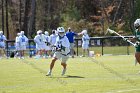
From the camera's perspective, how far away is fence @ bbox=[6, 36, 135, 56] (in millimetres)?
44125

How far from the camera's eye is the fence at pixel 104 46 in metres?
44.1

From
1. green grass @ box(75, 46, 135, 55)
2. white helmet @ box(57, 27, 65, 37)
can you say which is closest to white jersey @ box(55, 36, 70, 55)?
white helmet @ box(57, 27, 65, 37)

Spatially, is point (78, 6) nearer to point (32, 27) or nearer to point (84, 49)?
point (32, 27)

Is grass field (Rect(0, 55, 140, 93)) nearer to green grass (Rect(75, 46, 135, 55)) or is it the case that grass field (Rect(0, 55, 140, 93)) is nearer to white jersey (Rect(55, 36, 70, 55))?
white jersey (Rect(55, 36, 70, 55))

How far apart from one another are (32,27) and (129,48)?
87.5 ft

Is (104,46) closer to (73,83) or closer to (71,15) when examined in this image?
(71,15)

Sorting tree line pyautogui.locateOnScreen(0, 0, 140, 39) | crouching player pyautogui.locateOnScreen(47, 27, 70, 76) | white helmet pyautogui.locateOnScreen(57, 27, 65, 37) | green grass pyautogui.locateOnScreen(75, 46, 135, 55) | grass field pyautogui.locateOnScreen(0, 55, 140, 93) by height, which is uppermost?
tree line pyautogui.locateOnScreen(0, 0, 140, 39)

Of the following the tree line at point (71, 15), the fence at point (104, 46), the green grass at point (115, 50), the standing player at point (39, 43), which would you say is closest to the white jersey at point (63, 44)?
the standing player at point (39, 43)

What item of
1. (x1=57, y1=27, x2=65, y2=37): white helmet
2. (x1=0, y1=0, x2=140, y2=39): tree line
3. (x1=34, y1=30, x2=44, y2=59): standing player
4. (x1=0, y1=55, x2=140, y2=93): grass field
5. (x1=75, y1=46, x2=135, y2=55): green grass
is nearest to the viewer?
(x1=0, y1=55, x2=140, y2=93): grass field

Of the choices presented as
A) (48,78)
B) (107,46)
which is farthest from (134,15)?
(48,78)

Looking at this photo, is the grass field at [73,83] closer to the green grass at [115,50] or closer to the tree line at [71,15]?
the green grass at [115,50]

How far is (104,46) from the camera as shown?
4603cm

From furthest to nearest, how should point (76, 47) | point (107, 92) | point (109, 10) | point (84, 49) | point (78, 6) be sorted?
point (78, 6) → point (109, 10) → point (76, 47) → point (84, 49) → point (107, 92)

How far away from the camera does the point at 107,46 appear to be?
46.9m
